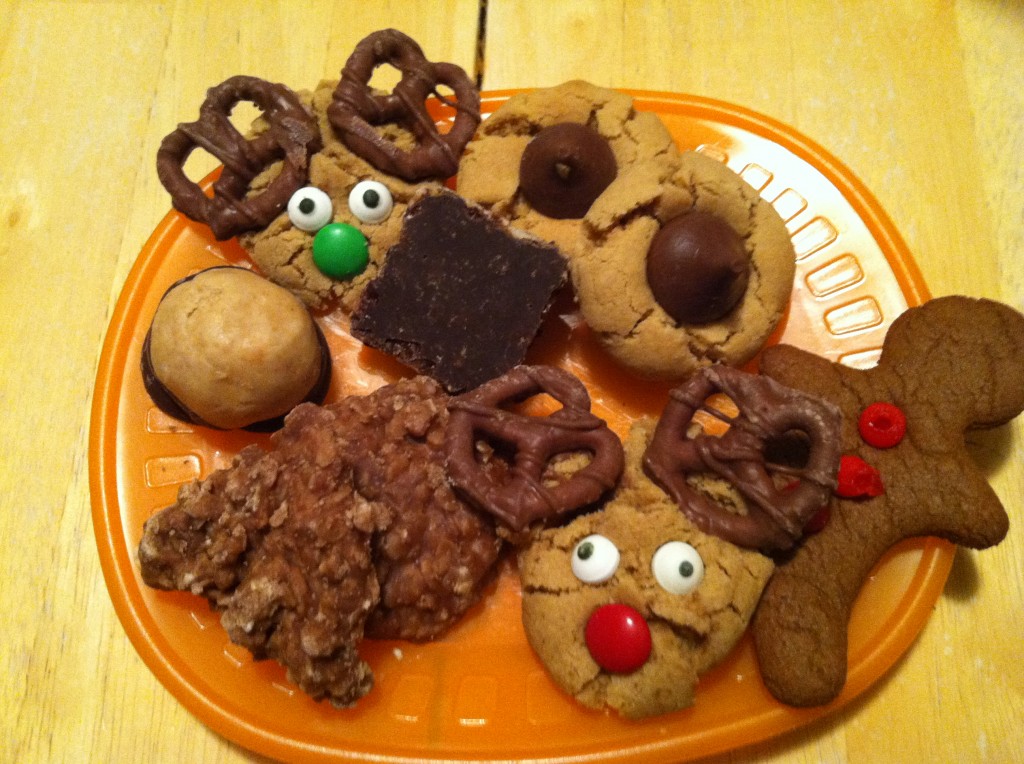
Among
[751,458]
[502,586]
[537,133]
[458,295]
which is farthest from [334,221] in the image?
[751,458]

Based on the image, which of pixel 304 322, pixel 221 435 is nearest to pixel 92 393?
pixel 221 435

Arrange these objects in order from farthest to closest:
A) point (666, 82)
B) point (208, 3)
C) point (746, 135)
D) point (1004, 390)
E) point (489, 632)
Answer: point (208, 3) → point (666, 82) → point (746, 135) → point (489, 632) → point (1004, 390)

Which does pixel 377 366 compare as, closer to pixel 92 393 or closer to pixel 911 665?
pixel 92 393

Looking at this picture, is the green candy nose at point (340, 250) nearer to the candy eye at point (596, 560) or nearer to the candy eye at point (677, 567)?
the candy eye at point (596, 560)

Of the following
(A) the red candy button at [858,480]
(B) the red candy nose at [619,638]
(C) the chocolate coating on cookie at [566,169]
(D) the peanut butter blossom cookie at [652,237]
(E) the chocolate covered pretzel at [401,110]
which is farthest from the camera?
(E) the chocolate covered pretzel at [401,110]

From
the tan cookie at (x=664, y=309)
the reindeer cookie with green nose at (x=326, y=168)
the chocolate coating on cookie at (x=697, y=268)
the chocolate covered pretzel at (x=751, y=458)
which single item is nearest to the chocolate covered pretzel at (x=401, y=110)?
the reindeer cookie with green nose at (x=326, y=168)

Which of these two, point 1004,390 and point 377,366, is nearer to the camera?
point 1004,390

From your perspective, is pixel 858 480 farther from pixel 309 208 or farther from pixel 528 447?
pixel 309 208
